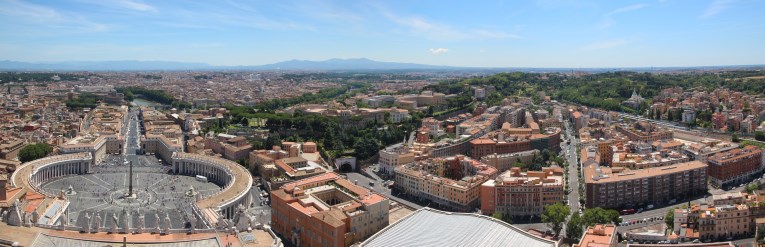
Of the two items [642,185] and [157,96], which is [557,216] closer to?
[642,185]

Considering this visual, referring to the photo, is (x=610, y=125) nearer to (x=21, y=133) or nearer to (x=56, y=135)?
(x=56, y=135)

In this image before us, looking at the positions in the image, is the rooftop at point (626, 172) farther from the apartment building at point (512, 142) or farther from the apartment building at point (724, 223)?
the apartment building at point (512, 142)

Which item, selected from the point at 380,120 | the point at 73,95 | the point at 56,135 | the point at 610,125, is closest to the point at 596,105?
the point at 610,125

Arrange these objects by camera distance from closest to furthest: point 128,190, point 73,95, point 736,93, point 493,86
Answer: point 128,190, point 736,93, point 493,86, point 73,95

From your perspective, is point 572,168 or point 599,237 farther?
point 572,168

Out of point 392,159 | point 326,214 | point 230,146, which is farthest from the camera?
point 230,146

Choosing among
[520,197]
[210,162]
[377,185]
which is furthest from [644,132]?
[210,162]

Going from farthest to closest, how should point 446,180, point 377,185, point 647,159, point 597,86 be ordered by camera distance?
point 597,86 → point 647,159 → point 377,185 → point 446,180
